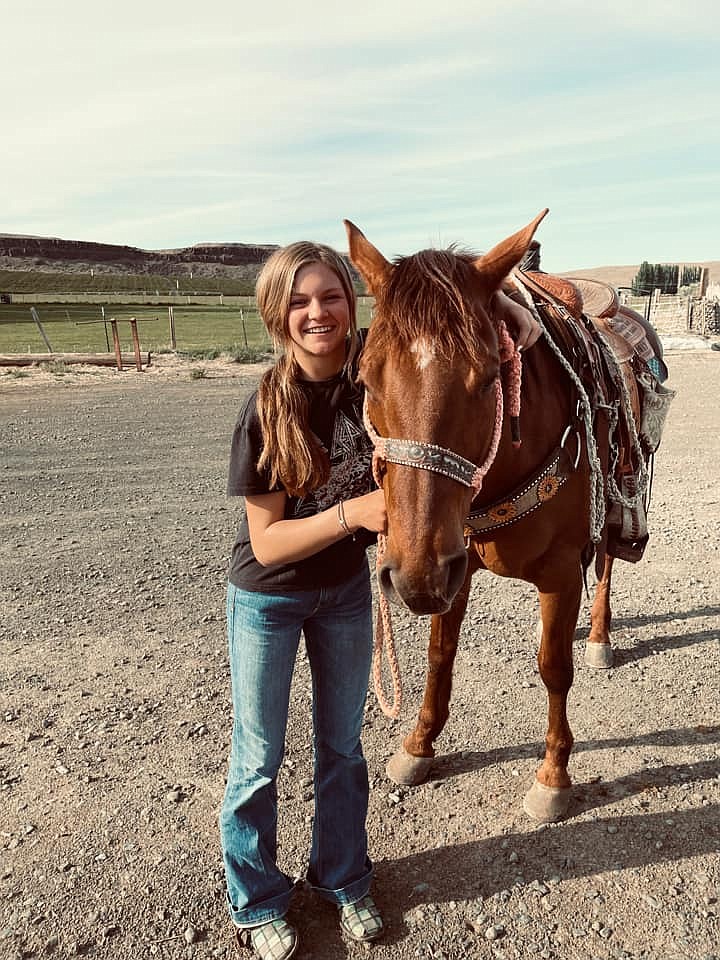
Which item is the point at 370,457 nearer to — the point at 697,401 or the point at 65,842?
the point at 65,842

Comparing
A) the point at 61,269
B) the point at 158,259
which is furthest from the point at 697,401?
the point at 158,259

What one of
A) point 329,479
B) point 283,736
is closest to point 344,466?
point 329,479

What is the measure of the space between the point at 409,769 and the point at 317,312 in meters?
2.16

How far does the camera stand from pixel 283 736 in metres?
2.28

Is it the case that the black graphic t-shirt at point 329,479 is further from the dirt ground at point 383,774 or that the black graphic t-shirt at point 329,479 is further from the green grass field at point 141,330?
the green grass field at point 141,330

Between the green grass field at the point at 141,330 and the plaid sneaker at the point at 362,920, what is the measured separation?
14.5 meters

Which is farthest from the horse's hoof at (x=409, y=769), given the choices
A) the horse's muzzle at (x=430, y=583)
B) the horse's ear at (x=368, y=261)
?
the horse's ear at (x=368, y=261)

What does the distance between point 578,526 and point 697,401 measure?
1120 cm

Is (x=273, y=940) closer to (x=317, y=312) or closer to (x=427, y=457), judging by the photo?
(x=427, y=457)

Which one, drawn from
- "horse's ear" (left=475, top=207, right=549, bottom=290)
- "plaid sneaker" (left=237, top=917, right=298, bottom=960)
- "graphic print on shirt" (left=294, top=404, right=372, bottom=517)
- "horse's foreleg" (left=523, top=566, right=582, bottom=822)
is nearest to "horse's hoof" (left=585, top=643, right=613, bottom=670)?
"horse's foreleg" (left=523, top=566, right=582, bottom=822)

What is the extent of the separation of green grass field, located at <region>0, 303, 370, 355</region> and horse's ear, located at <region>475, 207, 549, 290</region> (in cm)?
1424

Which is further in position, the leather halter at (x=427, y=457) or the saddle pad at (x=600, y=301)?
the saddle pad at (x=600, y=301)

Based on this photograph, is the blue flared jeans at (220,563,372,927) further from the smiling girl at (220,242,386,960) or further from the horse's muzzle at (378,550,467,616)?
the horse's muzzle at (378,550,467,616)

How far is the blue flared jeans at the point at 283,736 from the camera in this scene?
218 cm
